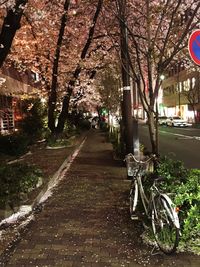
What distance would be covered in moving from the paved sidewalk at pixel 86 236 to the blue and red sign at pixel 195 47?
2.54 m

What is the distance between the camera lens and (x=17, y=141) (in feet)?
56.5

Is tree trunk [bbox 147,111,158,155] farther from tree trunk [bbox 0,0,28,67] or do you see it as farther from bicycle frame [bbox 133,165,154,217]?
tree trunk [bbox 0,0,28,67]

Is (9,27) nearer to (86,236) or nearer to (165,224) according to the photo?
(86,236)

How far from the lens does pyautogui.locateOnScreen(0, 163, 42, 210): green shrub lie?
711 cm

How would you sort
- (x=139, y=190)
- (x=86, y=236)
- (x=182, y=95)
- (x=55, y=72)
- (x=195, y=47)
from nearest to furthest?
(x=195, y=47)
(x=86, y=236)
(x=139, y=190)
(x=55, y=72)
(x=182, y=95)

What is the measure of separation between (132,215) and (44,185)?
10.3ft

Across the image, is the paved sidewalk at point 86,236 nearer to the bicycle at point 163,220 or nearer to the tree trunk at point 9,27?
the bicycle at point 163,220

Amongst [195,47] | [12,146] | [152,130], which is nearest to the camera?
[195,47]

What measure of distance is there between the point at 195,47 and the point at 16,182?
4.27 meters

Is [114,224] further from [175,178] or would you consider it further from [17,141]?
[17,141]

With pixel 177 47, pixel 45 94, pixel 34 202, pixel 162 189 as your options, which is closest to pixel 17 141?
pixel 45 94

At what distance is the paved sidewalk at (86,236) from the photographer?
477 centimetres

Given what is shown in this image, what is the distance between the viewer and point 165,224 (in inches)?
194

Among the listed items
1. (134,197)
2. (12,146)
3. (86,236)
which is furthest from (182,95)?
(86,236)
